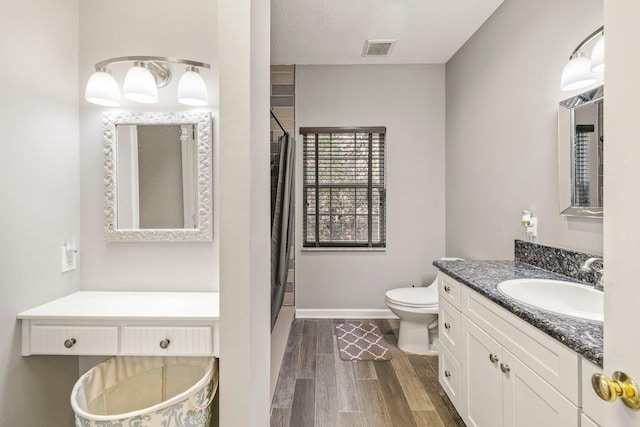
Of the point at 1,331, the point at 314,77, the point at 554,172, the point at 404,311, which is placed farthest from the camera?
the point at 314,77

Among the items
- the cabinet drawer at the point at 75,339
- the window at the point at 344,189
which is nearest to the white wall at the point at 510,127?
the window at the point at 344,189

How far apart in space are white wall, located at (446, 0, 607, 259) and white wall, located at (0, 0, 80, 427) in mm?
2566

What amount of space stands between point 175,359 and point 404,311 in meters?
1.74

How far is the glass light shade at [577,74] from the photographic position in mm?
1513

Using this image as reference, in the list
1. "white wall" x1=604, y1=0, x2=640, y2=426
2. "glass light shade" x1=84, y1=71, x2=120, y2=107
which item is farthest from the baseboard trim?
"white wall" x1=604, y1=0, x2=640, y2=426

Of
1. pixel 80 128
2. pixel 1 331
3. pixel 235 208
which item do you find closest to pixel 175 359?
pixel 1 331

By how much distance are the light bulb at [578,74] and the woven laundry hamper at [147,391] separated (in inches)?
84.7

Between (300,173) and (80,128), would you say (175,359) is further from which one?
(300,173)

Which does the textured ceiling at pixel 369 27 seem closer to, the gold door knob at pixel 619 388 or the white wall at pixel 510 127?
the white wall at pixel 510 127

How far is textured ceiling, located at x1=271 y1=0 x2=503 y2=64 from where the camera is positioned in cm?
233

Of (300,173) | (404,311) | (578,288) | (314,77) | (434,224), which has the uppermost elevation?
(314,77)

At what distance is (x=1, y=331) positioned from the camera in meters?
1.24

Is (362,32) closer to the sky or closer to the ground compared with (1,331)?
closer to the sky

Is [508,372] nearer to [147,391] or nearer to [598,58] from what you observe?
[598,58]
